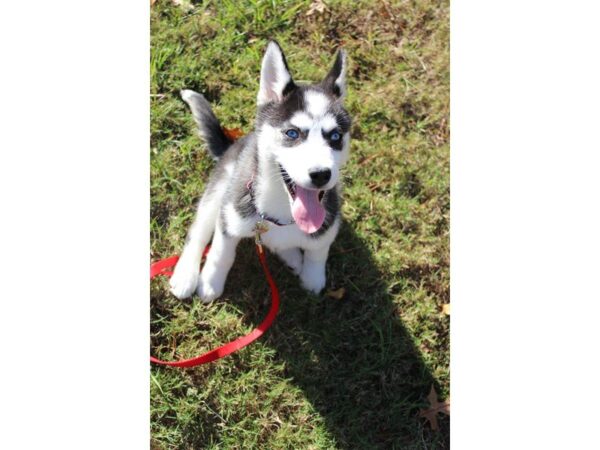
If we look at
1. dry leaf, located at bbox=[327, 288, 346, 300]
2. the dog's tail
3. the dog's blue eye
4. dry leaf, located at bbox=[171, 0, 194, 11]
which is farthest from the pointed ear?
dry leaf, located at bbox=[171, 0, 194, 11]

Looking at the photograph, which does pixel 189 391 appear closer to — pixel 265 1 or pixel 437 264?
pixel 437 264

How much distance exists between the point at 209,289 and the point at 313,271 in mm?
735

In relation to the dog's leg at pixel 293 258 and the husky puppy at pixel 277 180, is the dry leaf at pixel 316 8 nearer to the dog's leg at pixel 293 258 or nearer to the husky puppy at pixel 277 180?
the husky puppy at pixel 277 180

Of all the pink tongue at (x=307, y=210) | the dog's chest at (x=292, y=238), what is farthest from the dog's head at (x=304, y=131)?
the dog's chest at (x=292, y=238)

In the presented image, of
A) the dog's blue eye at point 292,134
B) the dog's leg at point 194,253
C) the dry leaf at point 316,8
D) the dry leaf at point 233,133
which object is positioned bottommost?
the dog's leg at point 194,253

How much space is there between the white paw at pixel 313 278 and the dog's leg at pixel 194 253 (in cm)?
73

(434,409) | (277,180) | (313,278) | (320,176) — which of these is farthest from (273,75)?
(434,409)

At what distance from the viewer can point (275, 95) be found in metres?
3.32

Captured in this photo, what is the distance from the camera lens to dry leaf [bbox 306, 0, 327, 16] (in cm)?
485

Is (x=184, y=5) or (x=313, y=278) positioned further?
(x=184, y=5)

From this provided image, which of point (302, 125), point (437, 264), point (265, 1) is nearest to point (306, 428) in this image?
point (437, 264)

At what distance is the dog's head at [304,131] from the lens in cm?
292

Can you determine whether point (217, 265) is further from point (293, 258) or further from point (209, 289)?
point (293, 258)

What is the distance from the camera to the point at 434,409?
3.87 meters
